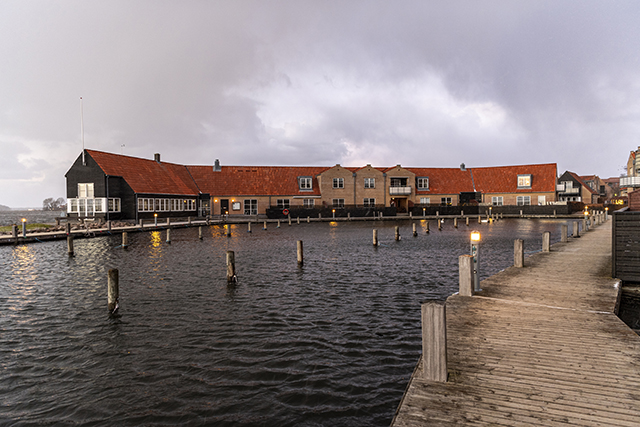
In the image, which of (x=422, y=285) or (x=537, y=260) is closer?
(x=422, y=285)

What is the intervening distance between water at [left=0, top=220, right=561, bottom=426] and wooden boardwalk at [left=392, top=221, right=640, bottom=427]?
54.1 inches

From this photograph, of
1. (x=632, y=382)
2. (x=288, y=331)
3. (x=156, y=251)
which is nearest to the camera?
(x=632, y=382)

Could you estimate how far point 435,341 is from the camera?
5.62 m

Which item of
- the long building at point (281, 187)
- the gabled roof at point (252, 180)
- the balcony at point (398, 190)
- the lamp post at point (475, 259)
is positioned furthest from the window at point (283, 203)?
the lamp post at point (475, 259)

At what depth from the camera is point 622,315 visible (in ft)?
36.6

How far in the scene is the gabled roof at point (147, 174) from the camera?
48625mm

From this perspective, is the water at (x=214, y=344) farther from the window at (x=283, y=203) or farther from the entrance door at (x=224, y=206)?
the window at (x=283, y=203)

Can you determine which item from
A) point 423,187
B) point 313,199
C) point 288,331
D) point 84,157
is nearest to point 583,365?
point 288,331

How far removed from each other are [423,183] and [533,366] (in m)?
71.6

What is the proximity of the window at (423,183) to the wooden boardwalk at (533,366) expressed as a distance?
6534 centimetres

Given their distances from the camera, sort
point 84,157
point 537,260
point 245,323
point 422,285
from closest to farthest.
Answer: point 245,323 < point 422,285 < point 537,260 < point 84,157

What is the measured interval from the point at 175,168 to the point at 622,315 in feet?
209

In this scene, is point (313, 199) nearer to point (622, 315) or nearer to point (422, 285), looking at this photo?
point (422, 285)

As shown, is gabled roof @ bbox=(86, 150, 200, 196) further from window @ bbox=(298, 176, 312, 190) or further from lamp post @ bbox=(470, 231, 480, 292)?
lamp post @ bbox=(470, 231, 480, 292)
